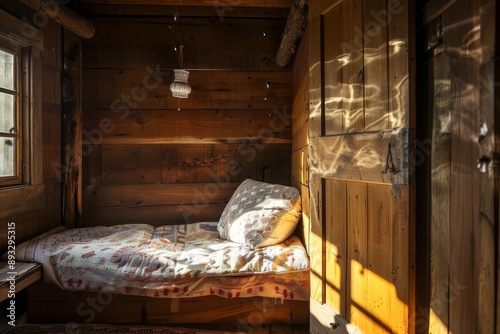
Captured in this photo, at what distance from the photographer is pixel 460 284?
3.37 feet

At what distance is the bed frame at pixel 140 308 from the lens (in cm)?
194

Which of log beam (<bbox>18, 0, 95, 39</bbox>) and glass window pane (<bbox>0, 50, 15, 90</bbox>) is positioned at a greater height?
log beam (<bbox>18, 0, 95, 39</bbox>)

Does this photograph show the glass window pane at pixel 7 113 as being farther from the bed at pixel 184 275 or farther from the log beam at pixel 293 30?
the log beam at pixel 293 30

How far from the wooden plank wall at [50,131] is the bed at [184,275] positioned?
0.20 metres

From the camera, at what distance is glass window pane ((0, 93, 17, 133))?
6.71 feet

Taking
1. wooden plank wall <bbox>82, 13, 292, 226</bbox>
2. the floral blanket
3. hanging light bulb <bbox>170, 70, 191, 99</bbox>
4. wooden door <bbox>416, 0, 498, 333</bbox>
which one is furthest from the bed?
hanging light bulb <bbox>170, 70, 191, 99</bbox>

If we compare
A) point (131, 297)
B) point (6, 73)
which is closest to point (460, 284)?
point (131, 297)

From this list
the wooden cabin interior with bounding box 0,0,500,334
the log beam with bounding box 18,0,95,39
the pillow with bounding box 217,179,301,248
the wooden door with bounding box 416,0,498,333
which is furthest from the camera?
the log beam with bounding box 18,0,95,39

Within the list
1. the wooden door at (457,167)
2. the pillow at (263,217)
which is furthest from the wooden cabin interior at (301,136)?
the pillow at (263,217)

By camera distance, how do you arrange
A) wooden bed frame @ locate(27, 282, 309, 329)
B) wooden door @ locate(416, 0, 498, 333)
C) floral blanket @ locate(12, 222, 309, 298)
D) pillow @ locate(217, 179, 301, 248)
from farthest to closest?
1. pillow @ locate(217, 179, 301, 248)
2. wooden bed frame @ locate(27, 282, 309, 329)
3. floral blanket @ locate(12, 222, 309, 298)
4. wooden door @ locate(416, 0, 498, 333)

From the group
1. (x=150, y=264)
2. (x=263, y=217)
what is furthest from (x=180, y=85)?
(x=150, y=264)

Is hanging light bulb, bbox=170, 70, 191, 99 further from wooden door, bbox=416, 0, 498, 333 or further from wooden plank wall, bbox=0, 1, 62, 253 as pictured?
wooden door, bbox=416, 0, 498, 333

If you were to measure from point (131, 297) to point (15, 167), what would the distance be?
119 centimetres

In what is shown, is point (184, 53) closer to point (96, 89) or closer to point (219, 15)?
point (219, 15)
